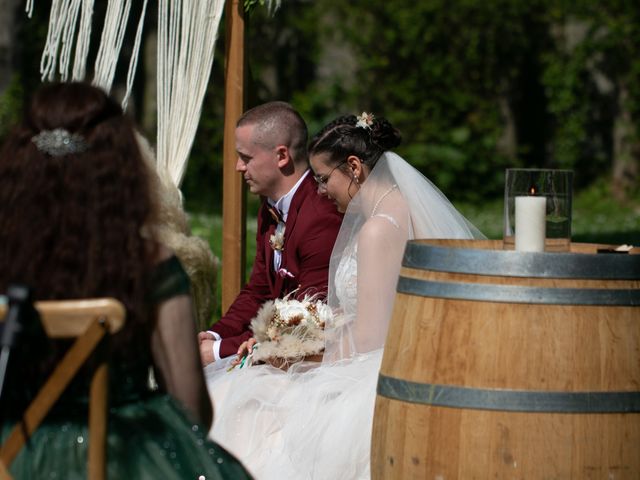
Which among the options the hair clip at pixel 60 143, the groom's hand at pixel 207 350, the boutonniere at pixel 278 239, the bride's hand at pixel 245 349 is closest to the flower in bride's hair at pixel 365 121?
the boutonniere at pixel 278 239

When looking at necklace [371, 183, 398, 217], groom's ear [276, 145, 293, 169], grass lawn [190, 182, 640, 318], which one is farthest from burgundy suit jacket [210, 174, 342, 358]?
grass lawn [190, 182, 640, 318]

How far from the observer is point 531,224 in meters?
3.38

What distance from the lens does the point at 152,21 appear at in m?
19.5

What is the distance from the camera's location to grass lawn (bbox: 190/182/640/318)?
11.0 m

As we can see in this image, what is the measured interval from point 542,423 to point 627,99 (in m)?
14.8

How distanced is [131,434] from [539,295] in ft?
3.60

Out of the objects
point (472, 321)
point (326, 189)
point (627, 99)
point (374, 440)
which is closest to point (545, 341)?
point (472, 321)

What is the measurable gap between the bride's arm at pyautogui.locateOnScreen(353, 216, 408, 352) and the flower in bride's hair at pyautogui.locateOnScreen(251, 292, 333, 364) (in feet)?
1.02

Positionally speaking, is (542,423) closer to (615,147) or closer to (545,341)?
(545,341)

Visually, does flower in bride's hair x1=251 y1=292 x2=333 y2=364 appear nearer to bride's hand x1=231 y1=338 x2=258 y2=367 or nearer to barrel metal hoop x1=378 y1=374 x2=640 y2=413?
bride's hand x1=231 y1=338 x2=258 y2=367

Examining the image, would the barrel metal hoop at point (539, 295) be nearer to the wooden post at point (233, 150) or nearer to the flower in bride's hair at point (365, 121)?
the flower in bride's hair at point (365, 121)

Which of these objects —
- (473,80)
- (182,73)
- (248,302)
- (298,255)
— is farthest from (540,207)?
(473,80)

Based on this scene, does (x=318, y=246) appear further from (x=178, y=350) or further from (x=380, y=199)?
(x=178, y=350)

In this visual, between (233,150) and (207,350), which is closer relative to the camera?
(207,350)
